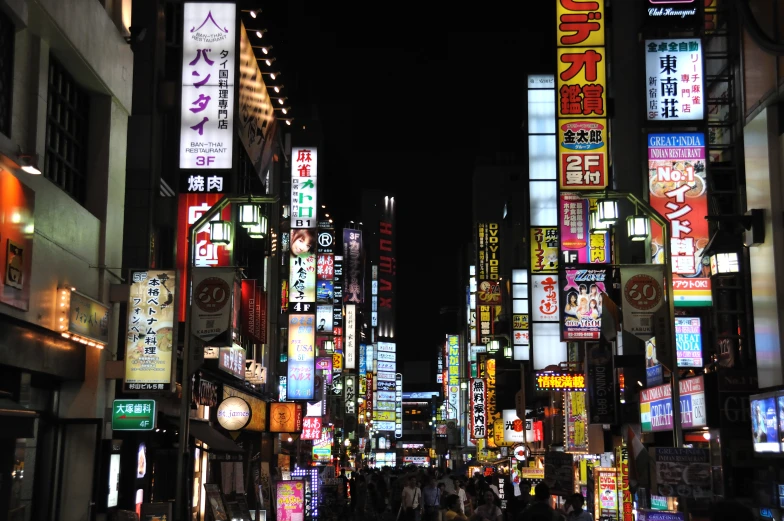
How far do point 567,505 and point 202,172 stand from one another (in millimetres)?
11041

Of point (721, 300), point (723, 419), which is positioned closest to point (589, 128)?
point (721, 300)

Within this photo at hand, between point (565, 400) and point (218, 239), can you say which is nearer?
point (218, 239)

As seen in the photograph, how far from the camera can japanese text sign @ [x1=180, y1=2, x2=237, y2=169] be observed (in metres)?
21.3

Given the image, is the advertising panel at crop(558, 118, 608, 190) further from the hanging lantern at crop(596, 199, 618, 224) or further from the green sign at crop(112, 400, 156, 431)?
the green sign at crop(112, 400, 156, 431)

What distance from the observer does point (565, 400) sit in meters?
31.1

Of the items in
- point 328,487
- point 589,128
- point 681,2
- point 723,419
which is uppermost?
point 681,2

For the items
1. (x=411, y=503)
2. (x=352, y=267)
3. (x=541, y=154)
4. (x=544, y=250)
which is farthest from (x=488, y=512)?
(x=352, y=267)

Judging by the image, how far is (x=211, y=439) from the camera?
22.0 meters

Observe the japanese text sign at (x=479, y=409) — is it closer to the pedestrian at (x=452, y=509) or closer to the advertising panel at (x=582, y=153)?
the advertising panel at (x=582, y=153)

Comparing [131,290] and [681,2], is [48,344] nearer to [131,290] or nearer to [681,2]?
[131,290]

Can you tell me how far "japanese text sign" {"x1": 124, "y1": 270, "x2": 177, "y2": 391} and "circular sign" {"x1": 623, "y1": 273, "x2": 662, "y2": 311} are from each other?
8.42 m

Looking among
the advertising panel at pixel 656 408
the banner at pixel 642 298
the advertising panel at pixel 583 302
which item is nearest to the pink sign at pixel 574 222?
the advertising panel at pixel 583 302

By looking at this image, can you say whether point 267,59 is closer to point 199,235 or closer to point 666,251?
point 199,235

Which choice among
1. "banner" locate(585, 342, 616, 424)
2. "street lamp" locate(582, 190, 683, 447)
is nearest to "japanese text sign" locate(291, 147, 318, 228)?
"banner" locate(585, 342, 616, 424)
